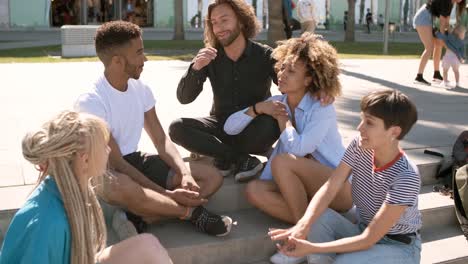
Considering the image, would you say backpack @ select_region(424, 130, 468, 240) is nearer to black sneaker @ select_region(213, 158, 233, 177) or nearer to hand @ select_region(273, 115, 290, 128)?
hand @ select_region(273, 115, 290, 128)

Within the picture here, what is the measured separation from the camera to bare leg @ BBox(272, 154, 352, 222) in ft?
11.9

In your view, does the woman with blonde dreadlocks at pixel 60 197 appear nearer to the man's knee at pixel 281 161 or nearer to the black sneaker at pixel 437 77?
the man's knee at pixel 281 161

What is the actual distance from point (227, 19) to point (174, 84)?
4281 millimetres

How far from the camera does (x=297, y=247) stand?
304cm

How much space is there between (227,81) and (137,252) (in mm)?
2013

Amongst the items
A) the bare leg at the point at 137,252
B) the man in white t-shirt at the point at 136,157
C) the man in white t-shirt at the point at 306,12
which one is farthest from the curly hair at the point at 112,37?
the man in white t-shirt at the point at 306,12

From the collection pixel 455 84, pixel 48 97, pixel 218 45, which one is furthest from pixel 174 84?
pixel 455 84

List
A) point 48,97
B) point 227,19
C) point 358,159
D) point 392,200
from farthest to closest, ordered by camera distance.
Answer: point 48,97 → point 227,19 → point 358,159 → point 392,200

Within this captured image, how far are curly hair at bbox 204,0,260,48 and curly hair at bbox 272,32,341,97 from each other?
671mm

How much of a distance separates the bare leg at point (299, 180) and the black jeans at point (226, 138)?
0.52 meters

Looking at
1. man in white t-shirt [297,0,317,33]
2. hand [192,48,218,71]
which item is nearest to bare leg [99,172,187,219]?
hand [192,48,218,71]

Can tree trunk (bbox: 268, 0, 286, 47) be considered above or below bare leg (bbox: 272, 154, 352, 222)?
above

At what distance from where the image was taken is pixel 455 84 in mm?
9398

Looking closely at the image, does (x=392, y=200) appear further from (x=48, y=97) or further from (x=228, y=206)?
(x=48, y=97)
